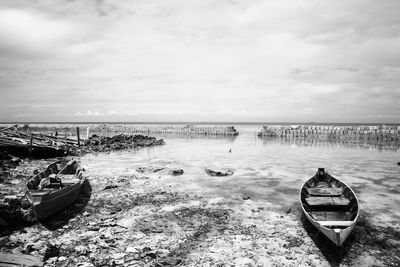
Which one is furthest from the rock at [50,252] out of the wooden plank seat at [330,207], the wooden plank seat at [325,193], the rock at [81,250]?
the wooden plank seat at [325,193]

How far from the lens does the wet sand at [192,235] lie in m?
7.41

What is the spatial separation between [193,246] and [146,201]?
488 cm

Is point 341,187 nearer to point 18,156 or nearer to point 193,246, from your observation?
point 193,246

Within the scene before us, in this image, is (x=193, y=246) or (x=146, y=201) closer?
(x=193, y=246)

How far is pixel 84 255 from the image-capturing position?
296 inches

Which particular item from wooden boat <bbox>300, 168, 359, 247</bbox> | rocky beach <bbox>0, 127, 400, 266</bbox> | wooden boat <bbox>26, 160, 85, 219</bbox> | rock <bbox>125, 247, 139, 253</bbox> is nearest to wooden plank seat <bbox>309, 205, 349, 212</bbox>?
wooden boat <bbox>300, 168, 359, 247</bbox>

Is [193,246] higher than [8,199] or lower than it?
lower

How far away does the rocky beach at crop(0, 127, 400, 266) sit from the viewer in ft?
24.3

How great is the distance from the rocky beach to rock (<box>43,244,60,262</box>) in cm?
3

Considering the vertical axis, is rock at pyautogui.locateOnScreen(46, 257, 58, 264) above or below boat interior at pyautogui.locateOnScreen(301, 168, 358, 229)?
below

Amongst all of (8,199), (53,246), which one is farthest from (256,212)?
(8,199)

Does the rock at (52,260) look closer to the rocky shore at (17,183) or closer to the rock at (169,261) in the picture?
the rock at (169,261)

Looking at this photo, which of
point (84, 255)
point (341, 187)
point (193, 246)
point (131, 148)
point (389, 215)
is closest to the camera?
point (84, 255)

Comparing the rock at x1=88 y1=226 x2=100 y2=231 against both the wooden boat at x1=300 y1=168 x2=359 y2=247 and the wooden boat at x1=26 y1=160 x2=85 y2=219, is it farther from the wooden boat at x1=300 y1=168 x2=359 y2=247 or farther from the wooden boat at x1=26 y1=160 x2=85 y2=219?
the wooden boat at x1=300 y1=168 x2=359 y2=247
